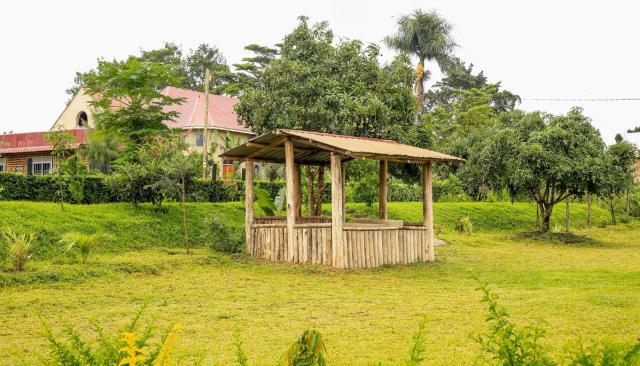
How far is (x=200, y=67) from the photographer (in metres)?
54.1

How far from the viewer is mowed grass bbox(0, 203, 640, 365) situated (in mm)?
7422

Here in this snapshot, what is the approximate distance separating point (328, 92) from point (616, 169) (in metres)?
10.3

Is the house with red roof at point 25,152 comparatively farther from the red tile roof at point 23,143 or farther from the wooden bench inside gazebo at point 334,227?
the wooden bench inside gazebo at point 334,227

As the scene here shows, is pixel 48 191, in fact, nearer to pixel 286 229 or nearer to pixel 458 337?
pixel 286 229

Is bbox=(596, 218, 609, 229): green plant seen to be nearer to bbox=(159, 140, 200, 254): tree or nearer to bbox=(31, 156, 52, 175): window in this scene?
bbox=(159, 140, 200, 254): tree

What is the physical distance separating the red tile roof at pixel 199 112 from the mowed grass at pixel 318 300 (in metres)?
18.7

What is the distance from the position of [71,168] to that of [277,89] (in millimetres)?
6372

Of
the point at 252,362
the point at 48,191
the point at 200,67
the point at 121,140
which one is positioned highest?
the point at 200,67

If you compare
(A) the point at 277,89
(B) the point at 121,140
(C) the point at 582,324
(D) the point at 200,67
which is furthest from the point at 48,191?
(D) the point at 200,67

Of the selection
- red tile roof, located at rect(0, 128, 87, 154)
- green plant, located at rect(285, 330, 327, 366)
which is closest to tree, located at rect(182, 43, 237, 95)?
red tile roof, located at rect(0, 128, 87, 154)

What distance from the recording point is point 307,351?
322 cm

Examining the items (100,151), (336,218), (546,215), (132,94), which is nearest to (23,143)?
(100,151)

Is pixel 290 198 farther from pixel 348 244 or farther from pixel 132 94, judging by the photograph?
pixel 132 94

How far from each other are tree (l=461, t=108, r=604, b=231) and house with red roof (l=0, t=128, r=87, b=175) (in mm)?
20433
